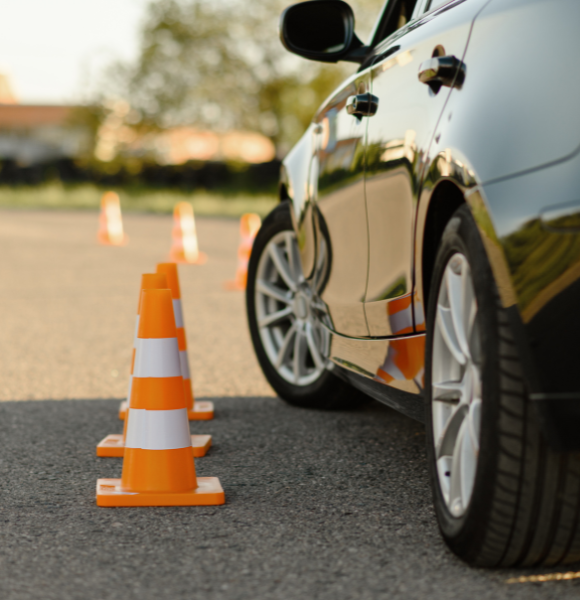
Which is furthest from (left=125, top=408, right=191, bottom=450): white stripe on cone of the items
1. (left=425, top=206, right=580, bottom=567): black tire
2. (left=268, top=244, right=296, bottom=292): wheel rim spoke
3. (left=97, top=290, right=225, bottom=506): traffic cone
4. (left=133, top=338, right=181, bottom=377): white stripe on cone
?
(left=268, top=244, right=296, bottom=292): wheel rim spoke

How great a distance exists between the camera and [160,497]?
2.85 metres

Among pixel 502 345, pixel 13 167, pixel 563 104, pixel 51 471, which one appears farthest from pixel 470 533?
pixel 13 167

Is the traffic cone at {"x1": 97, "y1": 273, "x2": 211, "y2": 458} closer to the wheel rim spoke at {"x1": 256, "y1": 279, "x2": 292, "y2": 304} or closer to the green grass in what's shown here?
the wheel rim spoke at {"x1": 256, "y1": 279, "x2": 292, "y2": 304}

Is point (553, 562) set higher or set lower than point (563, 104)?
lower

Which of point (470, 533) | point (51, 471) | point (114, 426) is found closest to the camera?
point (470, 533)

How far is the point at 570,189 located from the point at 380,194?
1006mm

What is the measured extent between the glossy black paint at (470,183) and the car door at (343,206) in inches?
0.4

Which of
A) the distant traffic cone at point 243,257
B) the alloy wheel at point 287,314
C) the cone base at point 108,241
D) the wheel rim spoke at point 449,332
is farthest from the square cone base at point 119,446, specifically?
the cone base at point 108,241

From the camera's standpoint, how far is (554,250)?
1864mm

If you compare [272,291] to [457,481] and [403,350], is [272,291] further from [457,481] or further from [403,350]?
[457,481]

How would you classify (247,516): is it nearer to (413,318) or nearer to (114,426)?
(413,318)

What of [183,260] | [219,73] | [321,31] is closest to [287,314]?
[321,31]

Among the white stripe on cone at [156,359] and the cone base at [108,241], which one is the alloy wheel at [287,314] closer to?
the white stripe on cone at [156,359]

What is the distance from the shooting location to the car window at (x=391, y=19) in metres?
3.64
